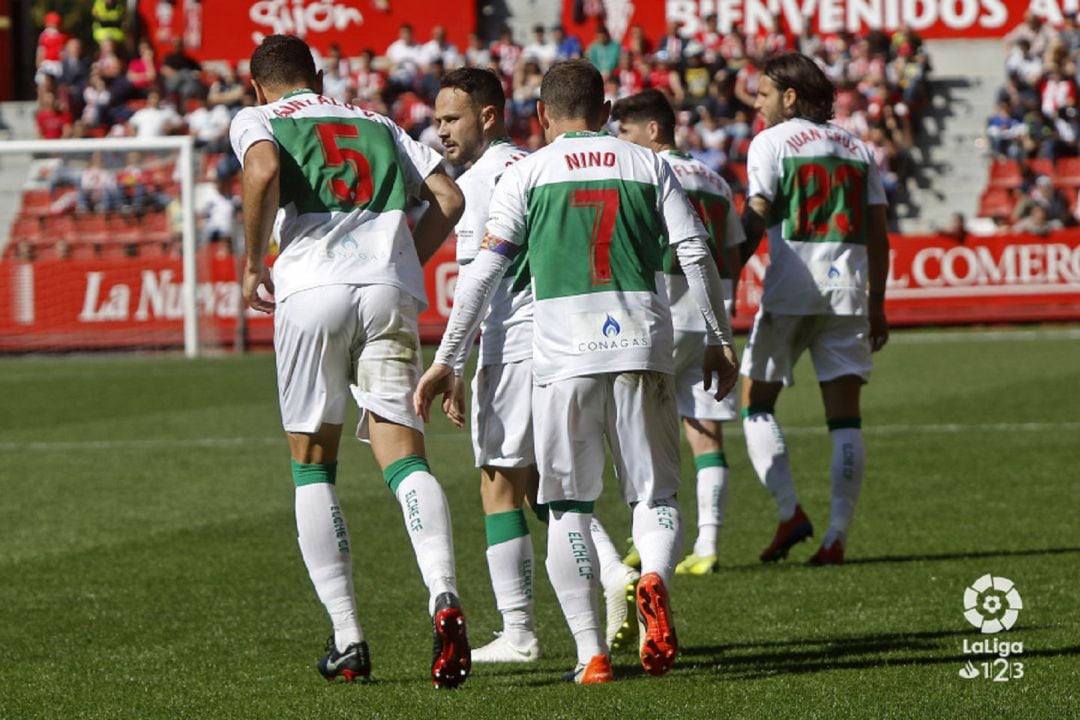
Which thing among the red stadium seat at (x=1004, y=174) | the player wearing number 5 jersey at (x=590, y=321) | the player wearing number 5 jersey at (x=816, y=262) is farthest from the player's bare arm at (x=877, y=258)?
the red stadium seat at (x=1004, y=174)

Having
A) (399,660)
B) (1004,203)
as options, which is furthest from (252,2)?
(399,660)

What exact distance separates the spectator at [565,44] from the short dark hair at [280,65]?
77.1 feet

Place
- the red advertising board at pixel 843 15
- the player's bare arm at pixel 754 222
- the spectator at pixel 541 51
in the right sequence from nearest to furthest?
1. the player's bare arm at pixel 754 222
2. the spectator at pixel 541 51
3. the red advertising board at pixel 843 15

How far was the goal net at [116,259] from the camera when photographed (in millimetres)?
23219

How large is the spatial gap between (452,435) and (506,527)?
27.7ft

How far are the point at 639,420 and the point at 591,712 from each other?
102cm

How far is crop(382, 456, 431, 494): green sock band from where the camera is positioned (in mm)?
5789

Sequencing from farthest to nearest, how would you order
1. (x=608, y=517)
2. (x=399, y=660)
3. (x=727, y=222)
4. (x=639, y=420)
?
(x=608, y=517), (x=727, y=222), (x=399, y=660), (x=639, y=420)

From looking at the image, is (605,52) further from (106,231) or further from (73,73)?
(73,73)

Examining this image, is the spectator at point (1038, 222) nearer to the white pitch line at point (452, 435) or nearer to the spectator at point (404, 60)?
the spectator at point (404, 60)

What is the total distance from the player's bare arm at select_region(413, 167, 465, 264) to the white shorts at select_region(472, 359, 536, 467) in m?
0.50

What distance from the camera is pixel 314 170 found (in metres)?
5.81

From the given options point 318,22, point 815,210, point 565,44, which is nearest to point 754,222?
point 815,210

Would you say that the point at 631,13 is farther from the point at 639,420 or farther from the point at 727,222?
the point at 639,420
